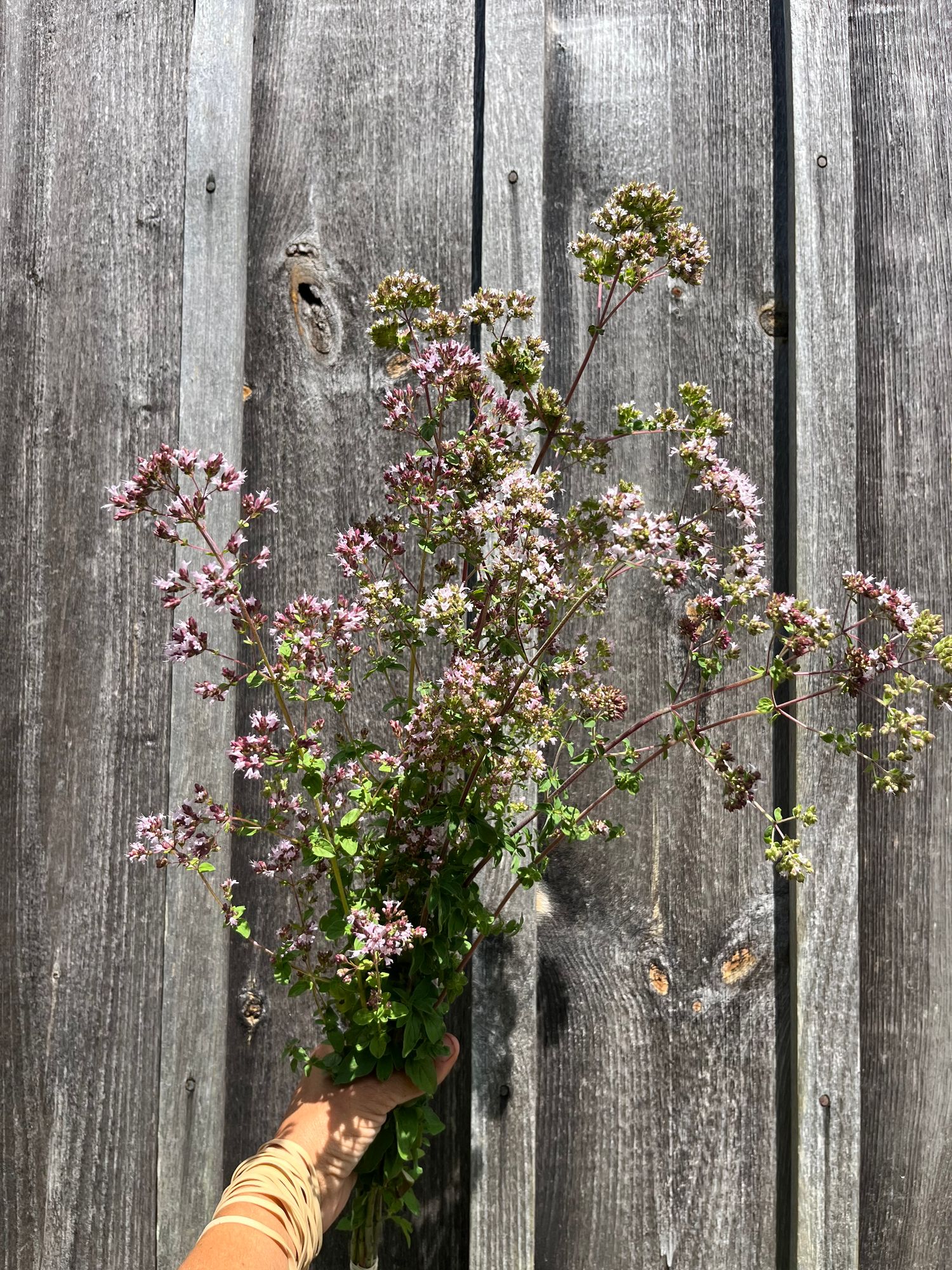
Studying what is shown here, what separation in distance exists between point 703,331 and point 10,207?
5.02 ft

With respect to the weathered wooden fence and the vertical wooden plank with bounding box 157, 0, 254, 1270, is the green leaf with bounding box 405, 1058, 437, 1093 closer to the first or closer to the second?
the weathered wooden fence

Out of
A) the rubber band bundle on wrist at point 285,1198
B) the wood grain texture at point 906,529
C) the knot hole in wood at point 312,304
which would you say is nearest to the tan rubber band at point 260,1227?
the rubber band bundle on wrist at point 285,1198

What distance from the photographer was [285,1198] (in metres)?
1.22

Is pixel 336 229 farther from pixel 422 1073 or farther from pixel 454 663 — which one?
pixel 422 1073

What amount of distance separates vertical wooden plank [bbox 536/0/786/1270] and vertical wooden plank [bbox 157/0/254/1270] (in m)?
0.64

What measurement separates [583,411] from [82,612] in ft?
3.73

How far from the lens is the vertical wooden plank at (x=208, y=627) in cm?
170

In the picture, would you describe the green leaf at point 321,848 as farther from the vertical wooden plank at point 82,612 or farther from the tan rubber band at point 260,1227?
the vertical wooden plank at point 82,612

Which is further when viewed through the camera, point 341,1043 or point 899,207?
point 899,207

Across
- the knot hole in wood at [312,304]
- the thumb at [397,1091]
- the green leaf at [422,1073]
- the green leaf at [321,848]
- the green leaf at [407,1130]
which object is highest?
the knot hole in wood at [312,304]

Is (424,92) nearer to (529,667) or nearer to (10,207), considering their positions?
(10,207)

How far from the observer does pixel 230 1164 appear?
176 centimetres

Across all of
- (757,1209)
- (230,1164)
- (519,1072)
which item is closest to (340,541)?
(519,1072)

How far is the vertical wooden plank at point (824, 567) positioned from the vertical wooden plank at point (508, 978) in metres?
0.52
